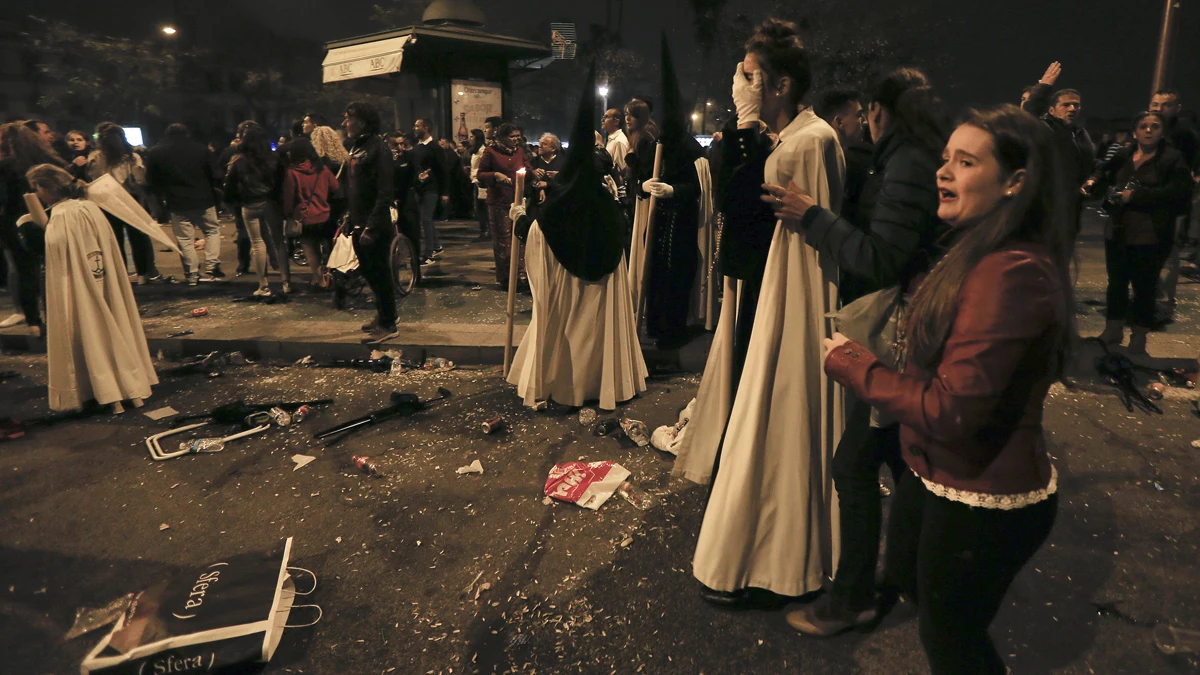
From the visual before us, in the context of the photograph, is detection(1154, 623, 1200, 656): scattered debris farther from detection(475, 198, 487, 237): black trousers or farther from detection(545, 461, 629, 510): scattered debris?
detection(475, 198, 487, 237): black trousers

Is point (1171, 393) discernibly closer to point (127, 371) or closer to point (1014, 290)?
point (1014, 290)

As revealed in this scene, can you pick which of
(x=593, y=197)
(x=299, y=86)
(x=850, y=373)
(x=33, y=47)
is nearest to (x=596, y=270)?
(x=593, y=197)

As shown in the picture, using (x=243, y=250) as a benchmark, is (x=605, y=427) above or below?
below

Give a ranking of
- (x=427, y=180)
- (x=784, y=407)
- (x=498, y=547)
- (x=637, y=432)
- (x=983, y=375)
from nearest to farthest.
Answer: (x=983, y=375)
(x=784, y=407)
(x=498, y=547)
(x=637, y=432)
(x=427, y=180)

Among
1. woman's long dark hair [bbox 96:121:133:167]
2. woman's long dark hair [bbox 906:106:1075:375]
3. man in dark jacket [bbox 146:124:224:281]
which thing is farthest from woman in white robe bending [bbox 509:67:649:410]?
man in dark jacket [bbox 146:124:224:281]

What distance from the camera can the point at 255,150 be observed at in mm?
8867

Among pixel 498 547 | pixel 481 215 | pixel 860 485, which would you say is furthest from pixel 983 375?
pixel 481 215

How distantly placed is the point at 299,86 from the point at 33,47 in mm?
13663

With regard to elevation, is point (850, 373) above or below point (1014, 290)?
below

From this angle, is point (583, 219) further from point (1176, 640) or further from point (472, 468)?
point (1176, 640)

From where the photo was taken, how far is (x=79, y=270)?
5.21 m

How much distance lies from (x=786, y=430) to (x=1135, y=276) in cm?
546

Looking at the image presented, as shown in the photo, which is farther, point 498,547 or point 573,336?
point 573,336

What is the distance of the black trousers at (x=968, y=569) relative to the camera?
66.9 inches
